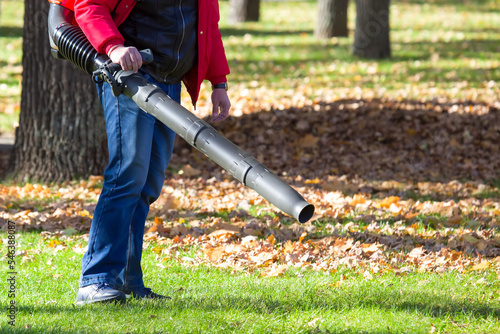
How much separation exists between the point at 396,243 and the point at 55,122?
3.68 metres

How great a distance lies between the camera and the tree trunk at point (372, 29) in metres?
12.4

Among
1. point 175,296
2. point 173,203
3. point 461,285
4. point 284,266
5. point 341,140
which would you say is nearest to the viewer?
point 175,296

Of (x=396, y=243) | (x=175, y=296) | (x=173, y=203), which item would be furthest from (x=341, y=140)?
(x=175, y=296)

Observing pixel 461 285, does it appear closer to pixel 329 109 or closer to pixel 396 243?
pixel 396 243

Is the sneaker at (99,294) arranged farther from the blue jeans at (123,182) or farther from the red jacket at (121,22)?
the red jacket at (121,22)

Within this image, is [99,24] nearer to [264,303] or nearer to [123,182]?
[123,182]

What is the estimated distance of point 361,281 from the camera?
4.02 meters

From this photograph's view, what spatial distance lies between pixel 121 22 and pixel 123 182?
2.61 ft

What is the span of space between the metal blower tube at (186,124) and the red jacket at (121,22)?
11cm

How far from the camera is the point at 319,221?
5.49 metres

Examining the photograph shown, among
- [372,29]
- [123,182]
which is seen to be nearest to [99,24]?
[123,182]

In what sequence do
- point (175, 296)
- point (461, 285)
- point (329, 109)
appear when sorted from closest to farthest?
1. point (175, 296)
2. point (461, 285)
3. point (329, 109)

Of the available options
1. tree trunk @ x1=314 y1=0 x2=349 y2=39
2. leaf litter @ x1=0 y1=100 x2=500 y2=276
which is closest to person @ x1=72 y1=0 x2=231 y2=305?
leaf litter @ x1=0 y1=100 x2=500 y2=276

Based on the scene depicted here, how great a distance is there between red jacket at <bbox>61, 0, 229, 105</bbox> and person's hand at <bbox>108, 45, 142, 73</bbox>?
5 centimetres
